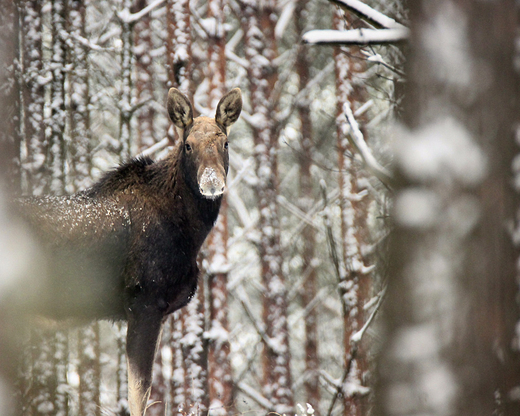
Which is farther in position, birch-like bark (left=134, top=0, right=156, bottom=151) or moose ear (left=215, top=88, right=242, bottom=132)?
birch-like bark (left=134, top=0, right=156, bottom=151)

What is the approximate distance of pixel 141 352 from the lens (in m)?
4.66

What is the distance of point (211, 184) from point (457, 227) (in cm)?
330

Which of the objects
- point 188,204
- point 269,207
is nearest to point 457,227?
point 188,204

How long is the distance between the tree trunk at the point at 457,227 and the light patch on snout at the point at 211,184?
3.18 metres

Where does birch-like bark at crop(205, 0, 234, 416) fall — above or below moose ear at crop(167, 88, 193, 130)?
below

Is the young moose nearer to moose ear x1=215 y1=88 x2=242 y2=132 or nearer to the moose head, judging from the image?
the moose head

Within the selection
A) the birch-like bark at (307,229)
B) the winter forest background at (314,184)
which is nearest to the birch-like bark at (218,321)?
the winter forest background at (314,184)

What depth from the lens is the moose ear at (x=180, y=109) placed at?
5293 mm

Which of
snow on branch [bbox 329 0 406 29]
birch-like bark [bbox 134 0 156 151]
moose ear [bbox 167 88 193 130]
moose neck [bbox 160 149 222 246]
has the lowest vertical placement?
snow on branch [bbox 329 0 406 29]

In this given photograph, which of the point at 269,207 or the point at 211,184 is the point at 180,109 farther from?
the point at 269,207

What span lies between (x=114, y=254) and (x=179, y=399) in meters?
2.72

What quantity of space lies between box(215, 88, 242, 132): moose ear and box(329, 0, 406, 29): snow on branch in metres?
3.76

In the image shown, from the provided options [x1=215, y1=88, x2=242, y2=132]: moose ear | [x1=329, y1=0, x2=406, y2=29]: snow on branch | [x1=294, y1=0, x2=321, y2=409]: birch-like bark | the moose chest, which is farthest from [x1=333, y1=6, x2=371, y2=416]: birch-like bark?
[x1=329, y1=0, x2=406, y2=29]: snow on branch

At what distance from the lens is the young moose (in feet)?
15.5
